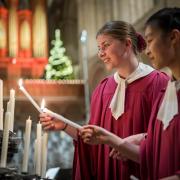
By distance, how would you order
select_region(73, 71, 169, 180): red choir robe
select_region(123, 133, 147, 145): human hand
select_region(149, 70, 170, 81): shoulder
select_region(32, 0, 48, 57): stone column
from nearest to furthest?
select_region(123, 133, 147, 145): human hand → select_region(73, 71, 169, 180): red choir robe → select_region(149, 70, 170, 81): shoulder → select_region(32, 0, 48, 57): stone column

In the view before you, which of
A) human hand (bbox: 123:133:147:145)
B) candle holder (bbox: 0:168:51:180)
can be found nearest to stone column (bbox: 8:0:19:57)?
human hand (bbox: 123:133:147:145)

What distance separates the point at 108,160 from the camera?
7.97 ft

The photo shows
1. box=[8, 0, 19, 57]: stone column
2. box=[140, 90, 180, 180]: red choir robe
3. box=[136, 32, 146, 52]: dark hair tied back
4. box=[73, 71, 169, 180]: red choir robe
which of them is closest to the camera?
box=[140, 90, 180, 180]: red choir robe

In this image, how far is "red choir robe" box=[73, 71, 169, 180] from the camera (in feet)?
7.82

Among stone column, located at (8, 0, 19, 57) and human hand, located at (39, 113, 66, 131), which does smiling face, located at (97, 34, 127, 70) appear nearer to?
human hand, located at (39, 113, 66, 131)

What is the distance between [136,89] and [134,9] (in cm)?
702

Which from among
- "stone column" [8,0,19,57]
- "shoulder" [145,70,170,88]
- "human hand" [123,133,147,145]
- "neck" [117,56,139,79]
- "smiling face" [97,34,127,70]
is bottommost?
"human hand" [123,133,147,145]

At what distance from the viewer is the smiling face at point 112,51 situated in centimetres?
245

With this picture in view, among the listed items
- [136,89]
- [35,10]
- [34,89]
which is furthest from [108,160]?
[35,10]

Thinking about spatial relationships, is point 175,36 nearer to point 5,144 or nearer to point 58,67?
point 5,144

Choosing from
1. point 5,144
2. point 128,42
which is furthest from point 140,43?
point 5,144

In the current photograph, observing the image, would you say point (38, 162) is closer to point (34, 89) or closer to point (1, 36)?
point (34, 89)

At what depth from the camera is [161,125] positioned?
6.31ft

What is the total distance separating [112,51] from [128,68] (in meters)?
0.15
